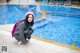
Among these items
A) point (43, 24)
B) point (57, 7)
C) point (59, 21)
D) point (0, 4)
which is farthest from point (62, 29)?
point (57, 7)

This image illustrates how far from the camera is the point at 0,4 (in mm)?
6281

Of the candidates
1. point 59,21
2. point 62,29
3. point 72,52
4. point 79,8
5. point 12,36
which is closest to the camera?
point 72,52

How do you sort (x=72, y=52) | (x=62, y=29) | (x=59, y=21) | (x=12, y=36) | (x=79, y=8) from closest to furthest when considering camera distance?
1. (x=72, y=52)
2. (x=12, y=36)
3. (x=62, y=29)
4. (x=59, y=21)
5. (x=79, y=8)

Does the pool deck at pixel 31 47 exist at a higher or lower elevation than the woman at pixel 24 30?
lower

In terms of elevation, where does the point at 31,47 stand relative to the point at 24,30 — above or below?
below

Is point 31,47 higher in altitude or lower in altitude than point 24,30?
lower

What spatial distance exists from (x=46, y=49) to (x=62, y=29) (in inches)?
75.3

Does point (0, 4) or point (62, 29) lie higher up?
point (0, 4)

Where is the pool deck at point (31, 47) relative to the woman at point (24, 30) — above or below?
below

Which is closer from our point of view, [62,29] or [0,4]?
[62,29]

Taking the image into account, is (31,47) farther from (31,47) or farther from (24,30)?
(24,30)

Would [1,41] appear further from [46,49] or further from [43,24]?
[43,24]

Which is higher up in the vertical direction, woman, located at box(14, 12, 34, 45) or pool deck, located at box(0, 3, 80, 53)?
woman, located at box(14, 12, 34, 45)

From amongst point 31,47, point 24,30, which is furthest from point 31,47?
point 24,30
